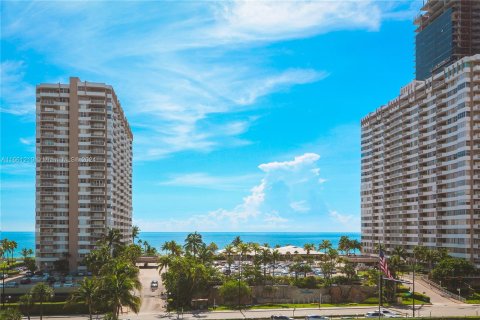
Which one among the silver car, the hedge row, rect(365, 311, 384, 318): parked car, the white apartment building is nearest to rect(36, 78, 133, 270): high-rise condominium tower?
the hedge row

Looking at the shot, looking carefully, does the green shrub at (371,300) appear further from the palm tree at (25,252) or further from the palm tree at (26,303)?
the palm tree at (25,252)

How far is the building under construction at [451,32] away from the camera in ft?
534

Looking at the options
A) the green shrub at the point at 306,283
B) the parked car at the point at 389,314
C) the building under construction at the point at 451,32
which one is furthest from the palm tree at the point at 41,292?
the building under construction at the point at 451,32

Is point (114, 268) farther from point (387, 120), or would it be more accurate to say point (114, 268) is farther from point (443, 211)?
point (387, 120)

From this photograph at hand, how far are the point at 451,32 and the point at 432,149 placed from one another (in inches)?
1717

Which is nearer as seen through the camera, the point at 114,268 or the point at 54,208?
the point at 114,268

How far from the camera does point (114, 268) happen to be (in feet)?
280

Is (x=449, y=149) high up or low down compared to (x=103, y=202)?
up

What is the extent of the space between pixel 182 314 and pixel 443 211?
8061 centimetres

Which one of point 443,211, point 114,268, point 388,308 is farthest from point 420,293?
point 114,268

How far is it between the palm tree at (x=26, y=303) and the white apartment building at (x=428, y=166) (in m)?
97.8

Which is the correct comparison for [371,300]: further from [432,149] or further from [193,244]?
[432,149]

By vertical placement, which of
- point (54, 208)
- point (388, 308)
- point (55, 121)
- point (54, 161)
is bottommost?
point (388, 308)

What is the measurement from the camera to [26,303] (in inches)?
3465
